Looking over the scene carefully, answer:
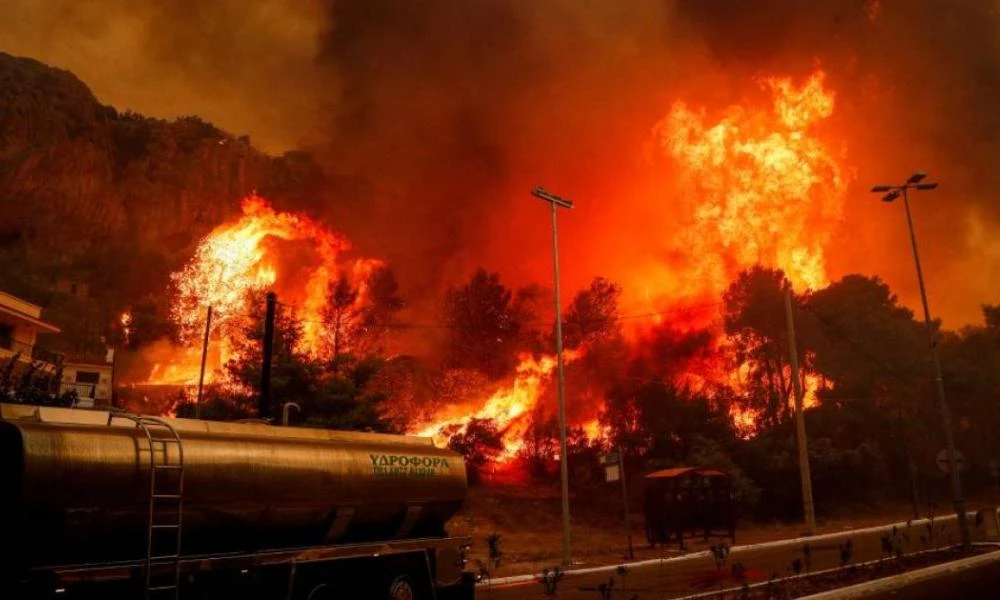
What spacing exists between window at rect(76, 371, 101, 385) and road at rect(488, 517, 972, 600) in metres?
46.9

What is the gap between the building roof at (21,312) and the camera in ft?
141

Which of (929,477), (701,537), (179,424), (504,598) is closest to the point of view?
(179,424)

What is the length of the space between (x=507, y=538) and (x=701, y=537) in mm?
8502

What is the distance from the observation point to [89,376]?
175 ft

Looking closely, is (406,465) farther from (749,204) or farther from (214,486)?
(749,204)

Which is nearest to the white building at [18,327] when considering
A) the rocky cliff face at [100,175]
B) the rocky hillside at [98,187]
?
the rocky hillside at [98,187]

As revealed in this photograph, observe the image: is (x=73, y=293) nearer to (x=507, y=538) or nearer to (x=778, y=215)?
(x=507, y=538)

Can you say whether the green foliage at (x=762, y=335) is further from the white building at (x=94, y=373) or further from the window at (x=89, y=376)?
the window at (x=89, y=376)

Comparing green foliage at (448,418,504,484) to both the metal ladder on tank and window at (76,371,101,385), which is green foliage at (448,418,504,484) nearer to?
window at (76,371,101,385)

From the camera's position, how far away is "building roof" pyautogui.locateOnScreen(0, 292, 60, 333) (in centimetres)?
4294

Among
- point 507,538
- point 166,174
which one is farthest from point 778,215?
point 166,174

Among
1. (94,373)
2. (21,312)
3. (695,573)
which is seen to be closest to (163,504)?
(695,573)

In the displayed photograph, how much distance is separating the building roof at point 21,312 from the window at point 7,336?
782 millimetres

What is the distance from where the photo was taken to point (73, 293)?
67938 mm
